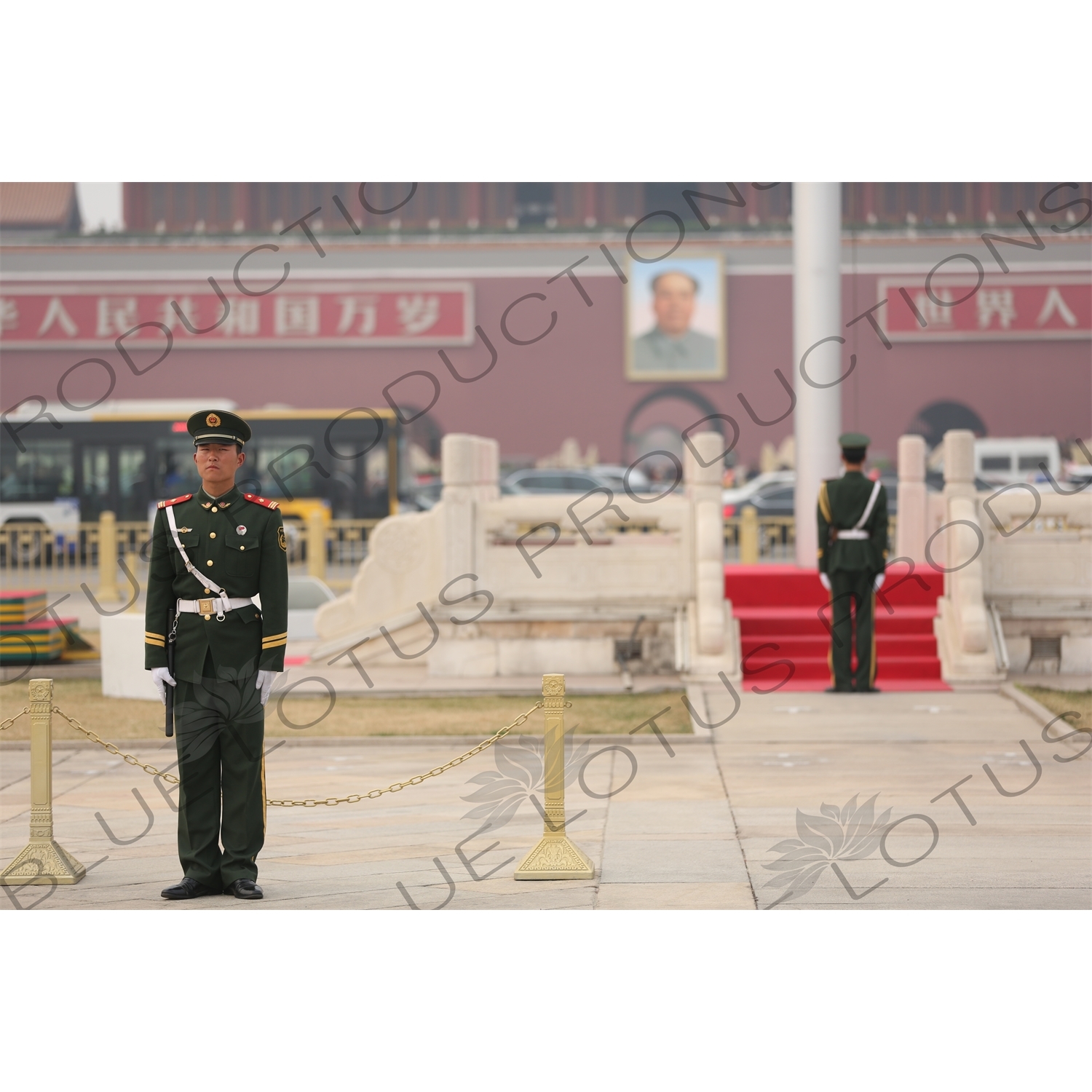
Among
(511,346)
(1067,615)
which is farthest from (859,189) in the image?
(1067,615)

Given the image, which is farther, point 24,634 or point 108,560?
point 108,560

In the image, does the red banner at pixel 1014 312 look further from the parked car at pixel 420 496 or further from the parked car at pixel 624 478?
the parked car at pixel 420 496

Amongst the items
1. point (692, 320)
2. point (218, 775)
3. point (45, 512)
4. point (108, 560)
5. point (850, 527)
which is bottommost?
point (218, 775)

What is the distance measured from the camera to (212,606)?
413cm

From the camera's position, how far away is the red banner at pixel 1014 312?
72.3 feet

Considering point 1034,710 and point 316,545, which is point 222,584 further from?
point 316,545

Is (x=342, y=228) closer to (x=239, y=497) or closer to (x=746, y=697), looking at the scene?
(x=746, y=697)

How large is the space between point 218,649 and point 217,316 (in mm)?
19435

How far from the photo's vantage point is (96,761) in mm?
6488

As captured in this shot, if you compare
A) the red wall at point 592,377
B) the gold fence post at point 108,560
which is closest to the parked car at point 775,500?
the red wall at point 592,377

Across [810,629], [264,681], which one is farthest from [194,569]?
[810,629]

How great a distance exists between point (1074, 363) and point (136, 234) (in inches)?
627

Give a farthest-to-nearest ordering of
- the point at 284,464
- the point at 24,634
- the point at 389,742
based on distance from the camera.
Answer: the point at 284,464 < the point at 24,634 < the point at 389,742

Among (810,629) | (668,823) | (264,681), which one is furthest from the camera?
(810,629)
